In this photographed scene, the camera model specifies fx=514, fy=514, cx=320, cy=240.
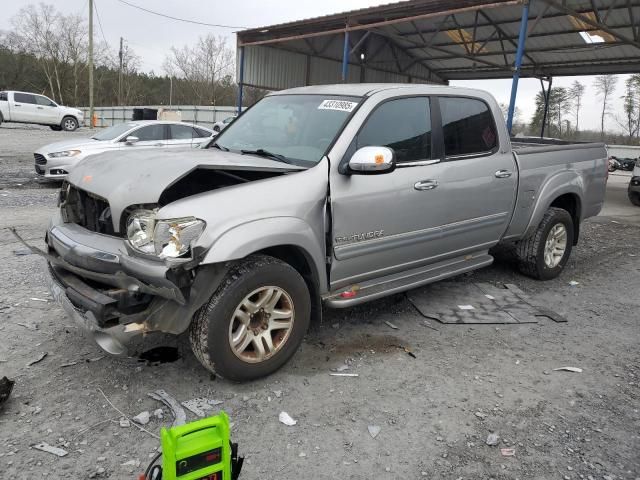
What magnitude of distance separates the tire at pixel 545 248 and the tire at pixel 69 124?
2476cm

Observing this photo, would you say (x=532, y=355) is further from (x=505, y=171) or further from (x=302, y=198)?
(x=302, y=198)

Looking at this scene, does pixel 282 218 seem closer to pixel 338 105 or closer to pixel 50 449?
pixel 338 105

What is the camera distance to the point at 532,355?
152 inches

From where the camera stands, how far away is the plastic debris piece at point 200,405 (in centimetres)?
292

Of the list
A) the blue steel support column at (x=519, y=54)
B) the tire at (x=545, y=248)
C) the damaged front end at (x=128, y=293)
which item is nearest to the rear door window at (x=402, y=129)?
the damaged front end at (x=128, y=293)

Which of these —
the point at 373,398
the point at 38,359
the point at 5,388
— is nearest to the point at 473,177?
the point at 373,398

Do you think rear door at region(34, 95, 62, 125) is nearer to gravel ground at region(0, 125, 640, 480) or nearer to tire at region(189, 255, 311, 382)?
gravel ground at region(0, 125, 640, 480)

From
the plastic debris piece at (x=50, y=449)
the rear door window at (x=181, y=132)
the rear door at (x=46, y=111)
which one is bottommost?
the plastic debris piece at (x=50, y=449)

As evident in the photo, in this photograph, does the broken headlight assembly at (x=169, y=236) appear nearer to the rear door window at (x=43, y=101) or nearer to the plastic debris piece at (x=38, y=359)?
the plastic debris piece at (x=38, y=359)

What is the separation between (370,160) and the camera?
3.36 metres

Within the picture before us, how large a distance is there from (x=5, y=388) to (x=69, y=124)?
25.6m

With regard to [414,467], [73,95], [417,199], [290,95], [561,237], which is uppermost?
[73,95]

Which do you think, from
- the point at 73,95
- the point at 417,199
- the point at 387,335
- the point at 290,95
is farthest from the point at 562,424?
the point at 73,95

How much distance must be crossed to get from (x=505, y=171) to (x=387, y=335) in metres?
1.93
